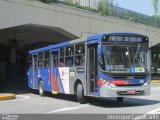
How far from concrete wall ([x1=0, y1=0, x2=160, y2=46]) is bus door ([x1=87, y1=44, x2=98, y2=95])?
9769 millimetres

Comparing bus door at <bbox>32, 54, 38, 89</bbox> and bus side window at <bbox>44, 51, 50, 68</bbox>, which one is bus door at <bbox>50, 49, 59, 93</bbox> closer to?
bus side window at <bbox>44, 51, 50, 68</bbox>

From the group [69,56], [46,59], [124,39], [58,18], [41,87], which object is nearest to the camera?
[124,39]

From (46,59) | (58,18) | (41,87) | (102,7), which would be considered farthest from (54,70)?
(102,7)

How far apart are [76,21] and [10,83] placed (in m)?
12.1

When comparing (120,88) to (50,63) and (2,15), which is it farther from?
(2,15)

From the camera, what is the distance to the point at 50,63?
22391mm

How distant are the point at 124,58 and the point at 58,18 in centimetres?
1419

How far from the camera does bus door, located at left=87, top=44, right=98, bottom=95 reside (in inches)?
675

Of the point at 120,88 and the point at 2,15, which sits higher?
the point at 2,15

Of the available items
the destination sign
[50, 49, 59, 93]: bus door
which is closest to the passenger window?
[50, 49, 59, 93]: bus door

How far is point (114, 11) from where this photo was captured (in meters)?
37.7

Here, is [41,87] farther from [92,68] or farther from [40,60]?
[92,68]

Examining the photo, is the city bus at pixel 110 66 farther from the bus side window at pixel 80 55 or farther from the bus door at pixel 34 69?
the bus door at pixel 34 69

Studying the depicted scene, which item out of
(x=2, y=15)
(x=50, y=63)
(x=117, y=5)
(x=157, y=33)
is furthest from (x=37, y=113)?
(x=157, y=33)
